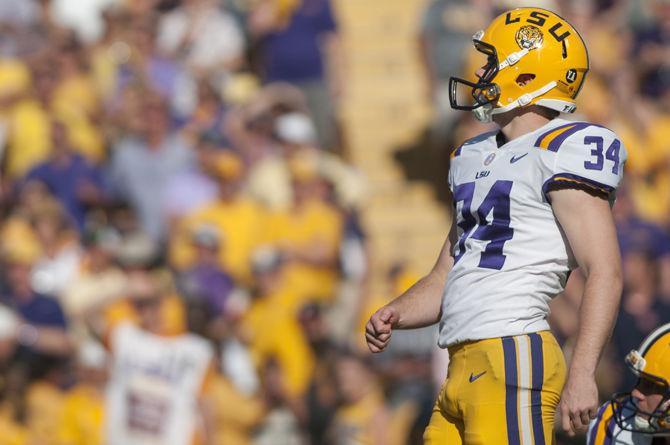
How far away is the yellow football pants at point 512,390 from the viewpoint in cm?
384

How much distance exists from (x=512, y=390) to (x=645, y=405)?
47cm

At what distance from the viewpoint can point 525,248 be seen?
3.93 metres

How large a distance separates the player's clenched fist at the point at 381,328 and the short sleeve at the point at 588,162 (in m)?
0.65

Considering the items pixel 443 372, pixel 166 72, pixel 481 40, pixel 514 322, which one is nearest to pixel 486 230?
pixel 514 322

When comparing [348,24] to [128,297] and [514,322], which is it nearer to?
[128,297]

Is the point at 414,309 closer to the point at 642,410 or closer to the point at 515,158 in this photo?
the point at 515,158

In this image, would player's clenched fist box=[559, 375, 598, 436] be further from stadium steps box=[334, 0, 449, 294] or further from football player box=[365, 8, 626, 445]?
stadium steps box=[334, 0, 449, 294]

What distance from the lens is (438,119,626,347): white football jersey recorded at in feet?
12.5

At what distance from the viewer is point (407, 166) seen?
405 inches

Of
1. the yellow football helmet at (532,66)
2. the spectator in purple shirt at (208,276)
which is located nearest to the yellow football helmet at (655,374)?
the yellow football helmet at (532,66)

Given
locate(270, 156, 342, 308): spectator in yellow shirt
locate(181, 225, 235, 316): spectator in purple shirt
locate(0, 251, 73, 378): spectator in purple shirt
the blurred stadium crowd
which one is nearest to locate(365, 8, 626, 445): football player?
the blurred stadium crowd

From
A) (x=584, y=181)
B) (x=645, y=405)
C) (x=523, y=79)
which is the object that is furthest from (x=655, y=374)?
(x=523, y=79)

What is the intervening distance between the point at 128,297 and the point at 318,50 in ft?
9.11

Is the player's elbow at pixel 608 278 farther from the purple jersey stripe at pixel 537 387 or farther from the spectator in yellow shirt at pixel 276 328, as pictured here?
the spectator in yellow shirt at pixel 276 328
